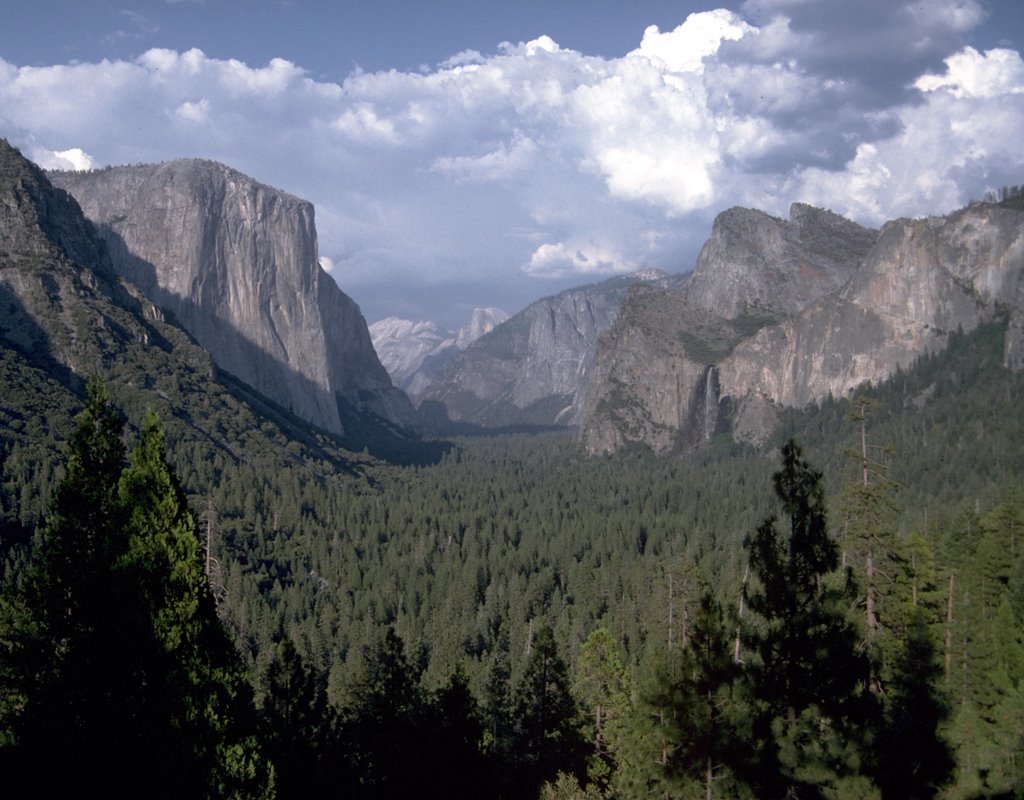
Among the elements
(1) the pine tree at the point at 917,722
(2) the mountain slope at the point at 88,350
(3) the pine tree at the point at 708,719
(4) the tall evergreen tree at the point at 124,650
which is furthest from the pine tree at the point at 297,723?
(2) the mountain slope at the point at 88,350

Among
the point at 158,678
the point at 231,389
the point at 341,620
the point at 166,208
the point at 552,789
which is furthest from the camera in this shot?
Answer: the point at 166,208

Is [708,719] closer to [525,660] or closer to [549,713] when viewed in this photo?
[549,713]

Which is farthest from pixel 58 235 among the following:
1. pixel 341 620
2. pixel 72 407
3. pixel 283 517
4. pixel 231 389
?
pixel 341 620

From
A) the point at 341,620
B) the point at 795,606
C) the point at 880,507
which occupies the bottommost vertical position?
the point at 341,620

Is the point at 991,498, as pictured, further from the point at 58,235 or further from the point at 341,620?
the point at 58,235

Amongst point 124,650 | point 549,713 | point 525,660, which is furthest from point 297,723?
point 525,660

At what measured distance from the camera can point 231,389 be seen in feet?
531

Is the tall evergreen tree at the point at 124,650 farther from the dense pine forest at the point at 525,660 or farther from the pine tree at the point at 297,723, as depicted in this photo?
the pine tree at the point at 297,723

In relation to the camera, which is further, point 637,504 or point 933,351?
point 933,351

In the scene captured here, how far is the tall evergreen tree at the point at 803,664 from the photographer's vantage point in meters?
19.2

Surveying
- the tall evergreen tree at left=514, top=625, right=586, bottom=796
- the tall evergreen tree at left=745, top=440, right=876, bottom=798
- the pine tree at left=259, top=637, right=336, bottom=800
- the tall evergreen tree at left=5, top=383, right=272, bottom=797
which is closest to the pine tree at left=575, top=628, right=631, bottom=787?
the tall evergreen tree at left=514, top=625, right=586, bottom=796

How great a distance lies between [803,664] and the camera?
19.5 metres

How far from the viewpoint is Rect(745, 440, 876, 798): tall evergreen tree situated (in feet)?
62.8

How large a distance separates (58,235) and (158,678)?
16013cm
